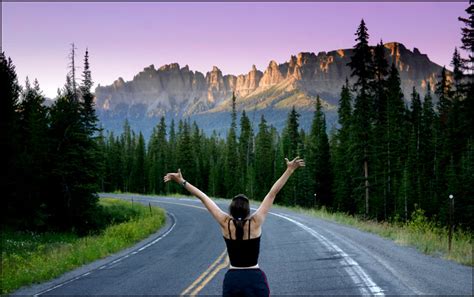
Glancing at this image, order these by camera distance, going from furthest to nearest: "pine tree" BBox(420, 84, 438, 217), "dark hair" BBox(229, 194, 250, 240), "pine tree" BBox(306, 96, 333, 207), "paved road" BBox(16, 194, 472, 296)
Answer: "pine tree" BBox(306, 96, 333, 207), "pine tree" BBox(420, 84, 438, 217), "paved road" BBox(16, 194, 472, 296), "dark hair" BBox(229, 194, 250, 240)

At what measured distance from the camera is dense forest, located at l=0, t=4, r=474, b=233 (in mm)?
31781

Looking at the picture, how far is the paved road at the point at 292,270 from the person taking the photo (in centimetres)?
906

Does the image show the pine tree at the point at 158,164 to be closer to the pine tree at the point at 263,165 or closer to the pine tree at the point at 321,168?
the pine tree at the point at 263,165

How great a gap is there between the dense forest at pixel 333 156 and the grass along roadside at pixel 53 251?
3.92 meters

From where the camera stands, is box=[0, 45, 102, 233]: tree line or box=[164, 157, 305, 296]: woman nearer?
box=[164, 157, 305, 296]: woman

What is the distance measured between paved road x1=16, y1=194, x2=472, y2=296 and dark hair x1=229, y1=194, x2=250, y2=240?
5271 millimetres

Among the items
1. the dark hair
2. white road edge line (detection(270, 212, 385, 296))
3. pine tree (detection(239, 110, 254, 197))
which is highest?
pine tree (detection(239, 110, 254, 197))

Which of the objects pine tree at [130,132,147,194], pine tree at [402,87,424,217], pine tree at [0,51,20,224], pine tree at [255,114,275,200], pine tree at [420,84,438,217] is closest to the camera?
pine tree at [0,51,20,224]

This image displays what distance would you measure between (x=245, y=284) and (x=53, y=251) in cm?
1574

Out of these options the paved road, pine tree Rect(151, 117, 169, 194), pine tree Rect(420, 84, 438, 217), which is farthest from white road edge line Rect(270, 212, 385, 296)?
pine tree Rect(151, 117, 169, 194)

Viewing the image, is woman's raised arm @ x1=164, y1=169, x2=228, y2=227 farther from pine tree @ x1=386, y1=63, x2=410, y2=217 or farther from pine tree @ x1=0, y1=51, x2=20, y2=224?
pine tree @ x1=386, y1=63, x2=410, y2=217

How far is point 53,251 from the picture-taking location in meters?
17.2

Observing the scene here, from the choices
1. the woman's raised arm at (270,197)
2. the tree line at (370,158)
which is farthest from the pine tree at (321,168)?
the woman's raised arm at (270,197)

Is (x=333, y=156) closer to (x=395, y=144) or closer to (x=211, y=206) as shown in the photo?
(x=395, y=144)
